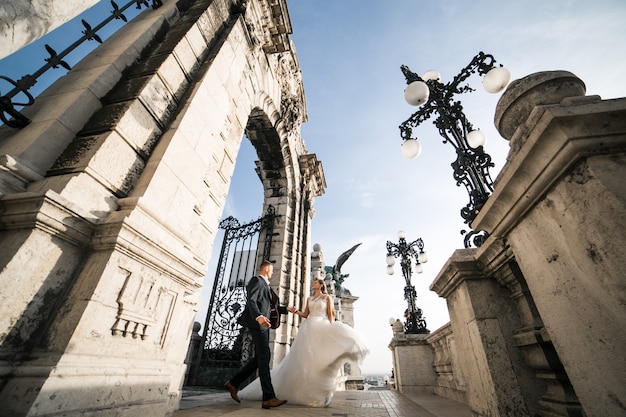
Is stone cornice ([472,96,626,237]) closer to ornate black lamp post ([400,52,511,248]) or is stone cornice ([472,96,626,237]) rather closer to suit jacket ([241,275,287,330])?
ornate black lamp post ([400,52,511,248])

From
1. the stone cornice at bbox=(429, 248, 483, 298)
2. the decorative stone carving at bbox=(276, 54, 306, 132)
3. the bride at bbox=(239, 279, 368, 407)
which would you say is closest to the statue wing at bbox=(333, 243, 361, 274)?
the decorative stone carving at bbox=(276, 54, 306, 132)

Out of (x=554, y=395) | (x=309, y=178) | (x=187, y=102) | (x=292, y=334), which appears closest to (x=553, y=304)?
(x=554, y=395)

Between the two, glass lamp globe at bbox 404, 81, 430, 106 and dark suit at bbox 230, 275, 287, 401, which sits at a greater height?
glass lamp globe at bbox 404, 81, 430, 106

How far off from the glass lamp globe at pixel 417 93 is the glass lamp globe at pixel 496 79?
2.70ft


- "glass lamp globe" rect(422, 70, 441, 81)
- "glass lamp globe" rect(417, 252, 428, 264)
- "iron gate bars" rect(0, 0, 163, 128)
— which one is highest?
"glass lamp globe" rect(422, 70, 441, 81)

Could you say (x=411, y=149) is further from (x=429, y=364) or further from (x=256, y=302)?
(x=429, y=364)

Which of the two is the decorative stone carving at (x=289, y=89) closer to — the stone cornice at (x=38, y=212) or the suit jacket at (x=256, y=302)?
the suit jacket at (x=256, y=302)

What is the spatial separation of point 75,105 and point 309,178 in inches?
295

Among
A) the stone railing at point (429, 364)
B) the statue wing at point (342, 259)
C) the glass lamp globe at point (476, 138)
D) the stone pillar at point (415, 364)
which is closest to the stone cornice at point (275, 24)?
the glass lamp globe at point (476, 138)

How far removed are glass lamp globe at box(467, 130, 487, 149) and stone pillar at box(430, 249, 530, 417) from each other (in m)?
2.31

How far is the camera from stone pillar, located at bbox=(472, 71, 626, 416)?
1.01 metres

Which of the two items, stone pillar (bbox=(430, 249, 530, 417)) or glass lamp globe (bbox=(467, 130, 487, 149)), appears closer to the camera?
stone pillar (bbox=(430, 249, 530, 417))

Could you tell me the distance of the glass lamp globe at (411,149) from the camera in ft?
15.2

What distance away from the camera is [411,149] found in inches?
184
